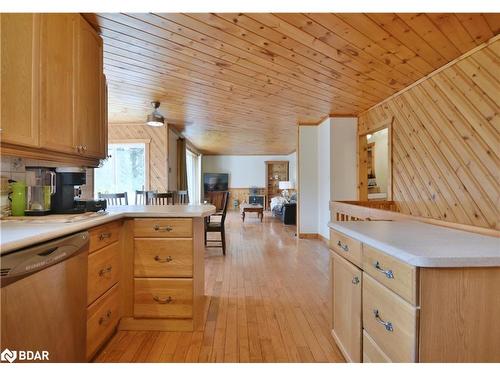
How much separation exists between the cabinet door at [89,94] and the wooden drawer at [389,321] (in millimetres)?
2077

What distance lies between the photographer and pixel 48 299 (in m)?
1.21

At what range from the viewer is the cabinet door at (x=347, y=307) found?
1506mm

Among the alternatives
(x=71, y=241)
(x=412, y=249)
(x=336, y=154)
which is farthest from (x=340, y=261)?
(x=336, y=154)

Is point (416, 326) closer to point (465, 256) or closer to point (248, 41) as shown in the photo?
point (465, 256)

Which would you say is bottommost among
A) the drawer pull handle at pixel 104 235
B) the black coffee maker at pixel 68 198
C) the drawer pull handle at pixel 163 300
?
the drawer pull handle at pixel 163 300

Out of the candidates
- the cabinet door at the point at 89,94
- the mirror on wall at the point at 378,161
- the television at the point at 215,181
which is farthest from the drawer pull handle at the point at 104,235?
the television at the point at 215,181

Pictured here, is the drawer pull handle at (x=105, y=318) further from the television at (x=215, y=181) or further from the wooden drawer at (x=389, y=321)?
the television at (x=215, y=181)

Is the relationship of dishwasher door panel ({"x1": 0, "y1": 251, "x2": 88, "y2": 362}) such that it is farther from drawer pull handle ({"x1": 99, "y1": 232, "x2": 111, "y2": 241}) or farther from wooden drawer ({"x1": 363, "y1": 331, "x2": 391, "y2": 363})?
wooden drawer ({"x1": 363, "y1": 331, "x2": 391, "y2": 363})

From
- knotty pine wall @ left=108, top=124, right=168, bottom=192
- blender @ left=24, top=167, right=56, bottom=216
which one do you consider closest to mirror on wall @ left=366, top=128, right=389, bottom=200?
knotty pine wall @ left=108, top=124, right=168, bottom=192

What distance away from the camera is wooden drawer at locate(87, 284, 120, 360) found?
167cm

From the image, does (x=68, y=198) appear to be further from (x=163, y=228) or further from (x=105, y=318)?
(x=105, y=318)

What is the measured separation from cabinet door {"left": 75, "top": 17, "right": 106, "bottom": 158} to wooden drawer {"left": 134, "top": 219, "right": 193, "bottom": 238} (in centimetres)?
68

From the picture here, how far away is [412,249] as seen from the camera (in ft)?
3.79
